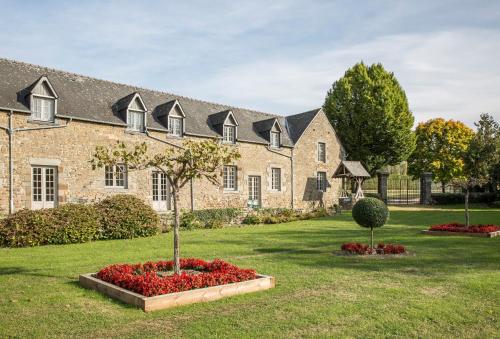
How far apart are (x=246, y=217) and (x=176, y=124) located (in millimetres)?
6396

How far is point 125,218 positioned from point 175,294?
11101 mm

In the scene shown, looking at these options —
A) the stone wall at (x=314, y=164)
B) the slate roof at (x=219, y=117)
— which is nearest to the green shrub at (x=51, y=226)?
the slate roof at (x=219, y=117)

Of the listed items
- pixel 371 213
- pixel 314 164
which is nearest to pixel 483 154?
pixel 314 164

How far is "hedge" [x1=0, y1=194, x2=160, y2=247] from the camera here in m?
14.8

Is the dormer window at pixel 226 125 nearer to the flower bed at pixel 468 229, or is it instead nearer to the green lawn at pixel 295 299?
the flower bed at pixel 468 229

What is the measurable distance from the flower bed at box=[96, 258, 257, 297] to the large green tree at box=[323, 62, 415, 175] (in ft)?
100

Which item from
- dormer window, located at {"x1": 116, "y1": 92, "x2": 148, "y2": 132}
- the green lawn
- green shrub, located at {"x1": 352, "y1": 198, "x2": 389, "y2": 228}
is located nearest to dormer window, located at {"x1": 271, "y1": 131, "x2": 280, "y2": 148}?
dormer window, located at {"x1": 116, "y1": 92, "x2": 148, "y2": 132}

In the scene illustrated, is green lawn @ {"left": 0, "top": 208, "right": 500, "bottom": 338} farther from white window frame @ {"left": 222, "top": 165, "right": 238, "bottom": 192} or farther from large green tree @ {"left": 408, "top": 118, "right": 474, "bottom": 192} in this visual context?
large green tree @ {"left": 408, "top": 118, "right": 474, "bottom": 192}

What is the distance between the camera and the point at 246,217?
23.7m

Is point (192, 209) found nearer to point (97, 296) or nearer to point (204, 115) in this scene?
point (204, 115)

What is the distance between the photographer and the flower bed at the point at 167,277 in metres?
7.27

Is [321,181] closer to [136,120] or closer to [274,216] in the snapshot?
[274,216]

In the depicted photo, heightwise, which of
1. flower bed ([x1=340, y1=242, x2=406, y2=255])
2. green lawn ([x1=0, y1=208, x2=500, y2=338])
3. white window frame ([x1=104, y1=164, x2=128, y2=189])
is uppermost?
white window frame ([x1=104, y1=164, x2=128, y2=189])

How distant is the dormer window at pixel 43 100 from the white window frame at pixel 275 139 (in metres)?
14.0
